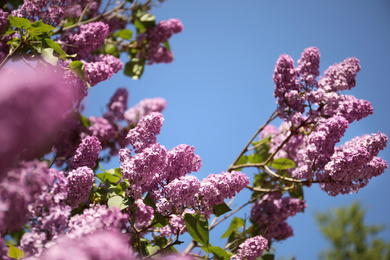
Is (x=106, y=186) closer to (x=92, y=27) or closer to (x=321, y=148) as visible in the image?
(x=92, y=27)

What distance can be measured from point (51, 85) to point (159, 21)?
2.57 m

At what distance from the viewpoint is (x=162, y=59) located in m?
3.40

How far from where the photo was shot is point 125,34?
3.07 meters

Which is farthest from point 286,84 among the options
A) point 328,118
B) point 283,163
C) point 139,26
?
point 139,26

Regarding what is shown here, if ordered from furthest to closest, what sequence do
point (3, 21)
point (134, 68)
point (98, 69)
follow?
point (134, 68) < point (98, 69) < point (3, 21)

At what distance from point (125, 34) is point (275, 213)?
2.05 metres

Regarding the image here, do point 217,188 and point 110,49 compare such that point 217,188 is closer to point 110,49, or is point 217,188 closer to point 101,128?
point 101,128

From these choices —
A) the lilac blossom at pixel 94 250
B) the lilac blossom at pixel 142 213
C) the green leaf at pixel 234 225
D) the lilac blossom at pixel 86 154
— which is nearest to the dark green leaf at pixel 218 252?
the lilac blossom at pixel 142 213

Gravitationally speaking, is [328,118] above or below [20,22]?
below

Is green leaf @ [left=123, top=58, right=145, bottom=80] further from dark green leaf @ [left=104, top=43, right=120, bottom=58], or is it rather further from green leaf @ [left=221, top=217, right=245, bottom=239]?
green leaf @ [left=221, top=217, right=245, bottom=239]

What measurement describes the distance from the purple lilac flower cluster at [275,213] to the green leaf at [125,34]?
1.88m

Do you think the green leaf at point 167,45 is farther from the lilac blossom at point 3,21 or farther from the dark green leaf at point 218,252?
the dark green leaf at point 218,252

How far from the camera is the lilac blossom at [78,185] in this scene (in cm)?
140

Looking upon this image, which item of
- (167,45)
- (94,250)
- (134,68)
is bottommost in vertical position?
(94,250)
